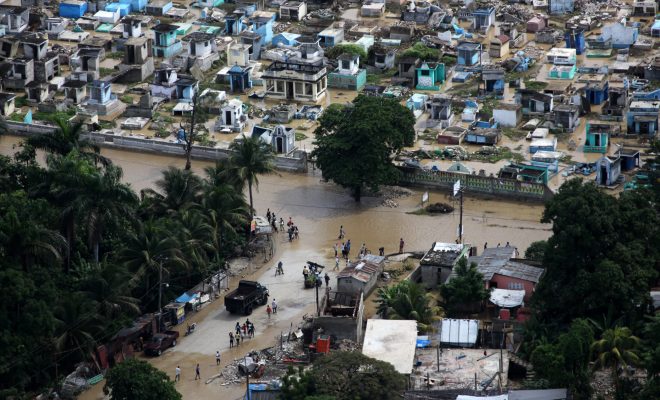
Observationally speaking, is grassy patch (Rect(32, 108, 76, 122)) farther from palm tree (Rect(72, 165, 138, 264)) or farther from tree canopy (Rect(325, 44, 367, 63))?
palm tree (Rect(72, 165, 138, 264))

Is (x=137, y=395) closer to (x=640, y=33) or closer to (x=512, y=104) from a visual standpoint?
(x=512, y=104)

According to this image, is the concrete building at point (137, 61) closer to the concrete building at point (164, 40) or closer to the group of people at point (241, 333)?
the concrete building at point (164, 40)

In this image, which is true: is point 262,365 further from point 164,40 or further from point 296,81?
point 164,40

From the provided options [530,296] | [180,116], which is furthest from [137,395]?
[180,116]

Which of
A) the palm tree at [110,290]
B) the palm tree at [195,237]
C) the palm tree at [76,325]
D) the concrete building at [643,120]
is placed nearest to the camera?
the palm tree at [76,325]

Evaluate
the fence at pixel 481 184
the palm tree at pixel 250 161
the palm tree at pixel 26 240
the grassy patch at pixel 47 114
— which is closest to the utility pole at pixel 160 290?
the palm tree at pixel 26 240

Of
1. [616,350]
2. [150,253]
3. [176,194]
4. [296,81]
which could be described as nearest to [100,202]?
[150,253]

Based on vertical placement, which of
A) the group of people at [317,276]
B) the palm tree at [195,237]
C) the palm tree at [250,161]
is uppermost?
the palm tree at [250,161]

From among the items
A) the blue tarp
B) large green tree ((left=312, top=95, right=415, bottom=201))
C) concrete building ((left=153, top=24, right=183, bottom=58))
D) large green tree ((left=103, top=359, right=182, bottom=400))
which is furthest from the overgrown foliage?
concrete building ((left=153, top=24, right=183, bottom=58))
